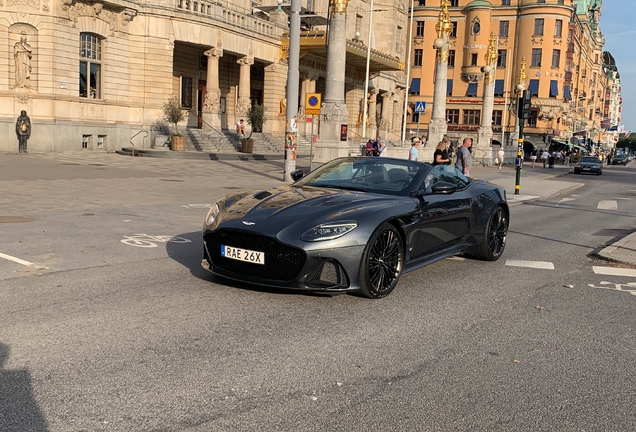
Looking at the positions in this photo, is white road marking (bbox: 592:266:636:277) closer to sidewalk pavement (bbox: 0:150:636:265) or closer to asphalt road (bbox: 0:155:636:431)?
asphalt road (bbox: 0:155:636:431)

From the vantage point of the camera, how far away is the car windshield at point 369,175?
7.32 meters

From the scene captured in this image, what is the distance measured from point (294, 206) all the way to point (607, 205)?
54.4ft

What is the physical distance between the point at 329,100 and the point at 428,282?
19675 mm

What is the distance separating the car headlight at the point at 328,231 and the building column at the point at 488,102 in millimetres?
45582

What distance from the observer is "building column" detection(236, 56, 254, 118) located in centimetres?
4059

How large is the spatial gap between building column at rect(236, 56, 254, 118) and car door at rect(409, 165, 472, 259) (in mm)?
33570

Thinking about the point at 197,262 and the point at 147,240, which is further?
the point at 147,240

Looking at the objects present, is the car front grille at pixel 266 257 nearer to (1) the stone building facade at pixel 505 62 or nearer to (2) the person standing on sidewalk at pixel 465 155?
(2) the person standing on sidewalk at pixel 465 155

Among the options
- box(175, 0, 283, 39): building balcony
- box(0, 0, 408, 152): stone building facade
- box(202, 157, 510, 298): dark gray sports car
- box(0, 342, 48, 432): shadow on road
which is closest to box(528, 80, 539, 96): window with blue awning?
box(0, 0, 408, 152): stone building facade

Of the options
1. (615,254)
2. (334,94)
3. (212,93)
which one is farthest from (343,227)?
(212,93)

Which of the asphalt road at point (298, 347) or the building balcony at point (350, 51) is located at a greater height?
the building balcony at point (350, 51)

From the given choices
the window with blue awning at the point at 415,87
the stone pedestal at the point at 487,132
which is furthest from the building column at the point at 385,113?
the window with blue awning at the point at 415,87

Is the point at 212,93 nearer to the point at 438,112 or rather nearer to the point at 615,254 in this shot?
the point at 438,112

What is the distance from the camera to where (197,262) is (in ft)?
25.8
